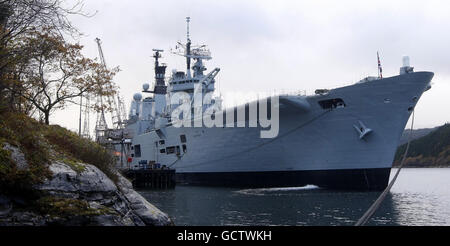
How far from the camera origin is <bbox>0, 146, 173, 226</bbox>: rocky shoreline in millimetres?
5672

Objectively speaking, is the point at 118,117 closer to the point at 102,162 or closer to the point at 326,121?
the point at 326,121

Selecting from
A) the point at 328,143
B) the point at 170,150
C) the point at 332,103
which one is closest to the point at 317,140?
the point at 328,143

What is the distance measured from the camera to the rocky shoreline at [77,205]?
18.6 feet

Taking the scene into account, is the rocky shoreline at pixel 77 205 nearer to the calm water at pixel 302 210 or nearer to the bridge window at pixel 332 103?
the calm water at pixel 302 210

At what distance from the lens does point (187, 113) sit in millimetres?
34562

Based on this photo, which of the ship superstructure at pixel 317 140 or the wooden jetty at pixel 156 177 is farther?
the wooden jetty at pixel 156 177

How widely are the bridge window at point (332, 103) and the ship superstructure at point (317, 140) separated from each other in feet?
0.13

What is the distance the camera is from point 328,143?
81.0 ft

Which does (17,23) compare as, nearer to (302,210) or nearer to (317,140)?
(302,210)

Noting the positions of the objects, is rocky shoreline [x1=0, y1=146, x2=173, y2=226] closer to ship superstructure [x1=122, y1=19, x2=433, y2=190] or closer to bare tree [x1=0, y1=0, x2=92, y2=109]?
bare tree [x1=0, y1=0, x2=92, y2=109]

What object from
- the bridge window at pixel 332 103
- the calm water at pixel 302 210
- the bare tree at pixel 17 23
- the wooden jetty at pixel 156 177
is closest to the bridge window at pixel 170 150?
the wooden jetty at pixel 156 177

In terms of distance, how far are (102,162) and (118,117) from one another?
41.9m
